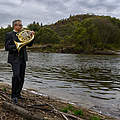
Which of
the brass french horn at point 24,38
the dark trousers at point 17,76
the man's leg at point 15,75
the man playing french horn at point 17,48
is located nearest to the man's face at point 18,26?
the man playing french horn at point 17,48

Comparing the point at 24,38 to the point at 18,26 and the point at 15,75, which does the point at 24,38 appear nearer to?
the point at 18,26

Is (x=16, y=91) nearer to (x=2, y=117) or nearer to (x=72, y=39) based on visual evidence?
(x=2, y=117)

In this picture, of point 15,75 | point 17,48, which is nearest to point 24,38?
point 17,48

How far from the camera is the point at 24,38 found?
6.10 meters

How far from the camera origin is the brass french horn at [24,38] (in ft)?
19.6

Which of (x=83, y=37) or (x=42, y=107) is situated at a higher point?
(x=83, y=37)

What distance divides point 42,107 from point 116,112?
3531 millimetres

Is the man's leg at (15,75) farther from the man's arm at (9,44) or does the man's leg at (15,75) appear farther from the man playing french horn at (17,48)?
the man's arm at (9,44)

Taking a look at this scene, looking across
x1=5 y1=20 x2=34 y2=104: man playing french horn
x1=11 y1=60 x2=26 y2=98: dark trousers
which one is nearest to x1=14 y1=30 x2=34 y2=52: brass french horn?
x1=5 y1=20 x2=34 y2=104: man playing french horn

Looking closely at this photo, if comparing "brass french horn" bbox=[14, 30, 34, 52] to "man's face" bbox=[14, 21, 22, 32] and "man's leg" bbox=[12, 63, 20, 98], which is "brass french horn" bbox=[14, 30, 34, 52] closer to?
"man's face" bbox=[14, 21, 22, 32]

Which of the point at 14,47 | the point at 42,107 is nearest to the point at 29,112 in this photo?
the point at 42,107

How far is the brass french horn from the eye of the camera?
19.6ft

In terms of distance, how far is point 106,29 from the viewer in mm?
74625

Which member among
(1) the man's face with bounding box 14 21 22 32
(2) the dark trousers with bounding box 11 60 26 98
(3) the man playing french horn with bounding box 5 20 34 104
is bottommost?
(2) the dark trousers with bounding box 11 60 26 98
